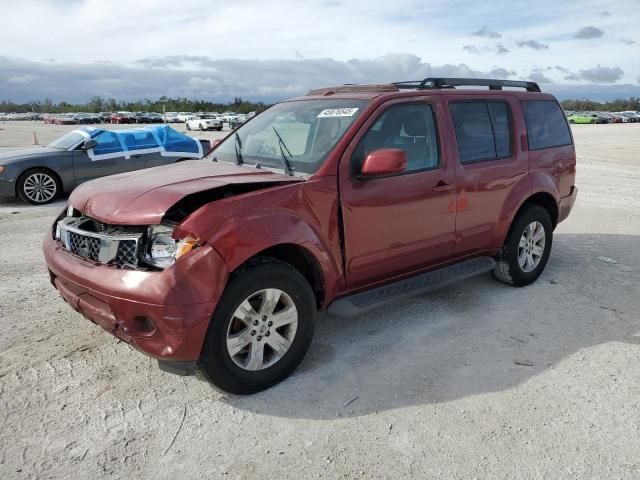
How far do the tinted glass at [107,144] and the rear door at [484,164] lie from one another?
305 inches

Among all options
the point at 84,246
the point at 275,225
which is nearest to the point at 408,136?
the point at 275,225

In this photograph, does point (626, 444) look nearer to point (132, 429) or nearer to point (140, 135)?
point (132, 429)

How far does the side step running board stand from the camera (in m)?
3.83

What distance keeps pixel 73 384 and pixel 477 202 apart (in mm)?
3457

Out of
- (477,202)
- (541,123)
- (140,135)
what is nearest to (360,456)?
(477,202)

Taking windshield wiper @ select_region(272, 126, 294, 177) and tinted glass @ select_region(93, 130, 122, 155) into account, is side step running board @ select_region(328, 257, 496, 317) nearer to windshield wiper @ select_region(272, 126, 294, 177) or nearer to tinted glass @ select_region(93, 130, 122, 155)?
windshield wiper @ select_region(272, 126, 294, 177)

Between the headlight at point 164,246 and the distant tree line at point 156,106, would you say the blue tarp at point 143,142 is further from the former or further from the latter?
the distant tree line at point 156,106

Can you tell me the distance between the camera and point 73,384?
3.53m

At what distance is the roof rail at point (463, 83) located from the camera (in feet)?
15.5

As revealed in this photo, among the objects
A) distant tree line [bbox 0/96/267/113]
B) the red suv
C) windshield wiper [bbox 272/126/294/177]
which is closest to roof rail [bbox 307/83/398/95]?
the red suv

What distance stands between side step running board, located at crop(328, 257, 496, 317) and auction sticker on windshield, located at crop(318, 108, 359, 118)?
1340 mm

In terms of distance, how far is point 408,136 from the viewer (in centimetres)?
426

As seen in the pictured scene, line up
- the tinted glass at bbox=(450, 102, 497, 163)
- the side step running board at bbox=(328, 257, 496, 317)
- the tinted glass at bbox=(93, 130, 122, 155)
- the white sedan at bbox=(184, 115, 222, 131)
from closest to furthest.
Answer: the side step running board at bbox=(328, 257, 496, 317)
the tinted glass at bbox=(450, 102, 497, 163)
the tinted glass at bbox=(93, 130, 122, 155)
the white sedan at bbox=(184, 115, 222, 131)

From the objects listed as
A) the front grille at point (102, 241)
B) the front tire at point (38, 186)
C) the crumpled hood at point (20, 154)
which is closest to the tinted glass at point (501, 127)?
the front grille at point (102, 241)
